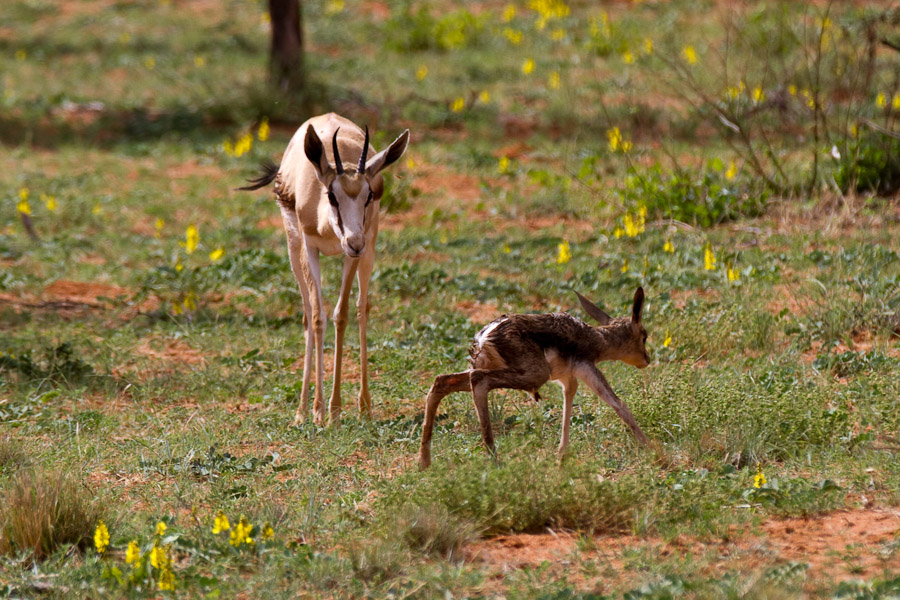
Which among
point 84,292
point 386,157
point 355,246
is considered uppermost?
point 386,157

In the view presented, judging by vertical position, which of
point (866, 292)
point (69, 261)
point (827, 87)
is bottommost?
point (69, 261)

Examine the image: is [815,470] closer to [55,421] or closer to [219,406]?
[219,406]

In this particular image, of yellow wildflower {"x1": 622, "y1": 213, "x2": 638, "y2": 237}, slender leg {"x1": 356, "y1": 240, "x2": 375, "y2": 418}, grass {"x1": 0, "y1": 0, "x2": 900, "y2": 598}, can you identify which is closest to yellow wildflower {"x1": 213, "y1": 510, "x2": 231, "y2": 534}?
grass {"x1": 0, "y1": 0, "x2": 900, "y2": 598}

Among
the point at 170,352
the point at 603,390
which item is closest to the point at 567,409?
the point at 603,390

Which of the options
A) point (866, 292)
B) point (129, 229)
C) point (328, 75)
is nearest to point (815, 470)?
point (866, 292)

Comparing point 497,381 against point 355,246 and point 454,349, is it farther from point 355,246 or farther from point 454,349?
point 454,349

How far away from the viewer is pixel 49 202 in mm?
11930

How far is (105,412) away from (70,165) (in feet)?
28.3

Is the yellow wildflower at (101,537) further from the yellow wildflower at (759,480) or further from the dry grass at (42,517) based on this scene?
the yellow wildflower at (759,480)

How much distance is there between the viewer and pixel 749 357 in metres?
7.50

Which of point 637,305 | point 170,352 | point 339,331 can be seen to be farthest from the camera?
point 170,352

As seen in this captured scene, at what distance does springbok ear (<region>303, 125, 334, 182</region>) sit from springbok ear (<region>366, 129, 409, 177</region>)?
26 cm

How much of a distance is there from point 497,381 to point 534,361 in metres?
0.22

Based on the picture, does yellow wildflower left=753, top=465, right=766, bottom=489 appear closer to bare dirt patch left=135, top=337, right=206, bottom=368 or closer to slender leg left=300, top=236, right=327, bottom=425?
slender leg left=300, top=236, right=327, bottom=425
